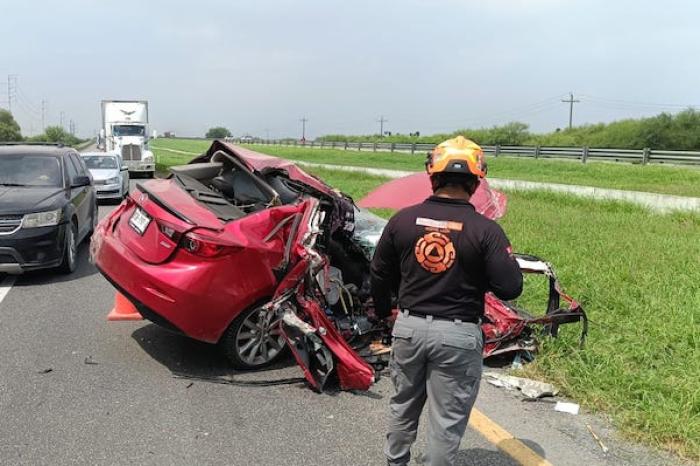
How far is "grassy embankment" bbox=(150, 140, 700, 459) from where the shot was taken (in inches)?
160

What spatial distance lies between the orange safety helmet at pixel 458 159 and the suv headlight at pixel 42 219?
6092 millimetres

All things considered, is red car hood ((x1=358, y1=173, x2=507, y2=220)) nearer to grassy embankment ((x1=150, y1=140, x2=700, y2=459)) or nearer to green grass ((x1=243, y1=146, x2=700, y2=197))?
grassy embankment ((x1=150, y1=140, x2=700, y2=459))

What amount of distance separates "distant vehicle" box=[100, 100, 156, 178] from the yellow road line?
26.9 metres

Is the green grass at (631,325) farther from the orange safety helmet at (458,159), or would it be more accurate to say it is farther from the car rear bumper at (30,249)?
the car rear bumper at (30,249)

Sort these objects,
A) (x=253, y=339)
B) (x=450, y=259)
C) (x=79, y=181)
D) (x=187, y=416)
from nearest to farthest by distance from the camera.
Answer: (x=450, y=259), (x=187, y=416), (x=253, y=339), (x=79, y=181)

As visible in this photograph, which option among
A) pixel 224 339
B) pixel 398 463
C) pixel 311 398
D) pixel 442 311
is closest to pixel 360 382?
pixel 311 398

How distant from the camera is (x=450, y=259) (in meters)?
2.68

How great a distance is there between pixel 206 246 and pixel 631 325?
382 centimetres

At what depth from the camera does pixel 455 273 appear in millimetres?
2713

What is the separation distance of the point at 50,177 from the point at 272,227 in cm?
551

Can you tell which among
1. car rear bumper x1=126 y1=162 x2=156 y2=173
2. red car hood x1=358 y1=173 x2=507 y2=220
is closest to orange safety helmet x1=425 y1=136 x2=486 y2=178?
red car hood x1=358 y1=173 x2=507 y2=220

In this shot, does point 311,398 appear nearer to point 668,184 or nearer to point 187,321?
point 187,321

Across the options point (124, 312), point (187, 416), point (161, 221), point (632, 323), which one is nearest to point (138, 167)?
Result: point (124, 312)

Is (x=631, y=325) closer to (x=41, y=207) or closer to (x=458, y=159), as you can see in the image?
(x=458, y=159)
